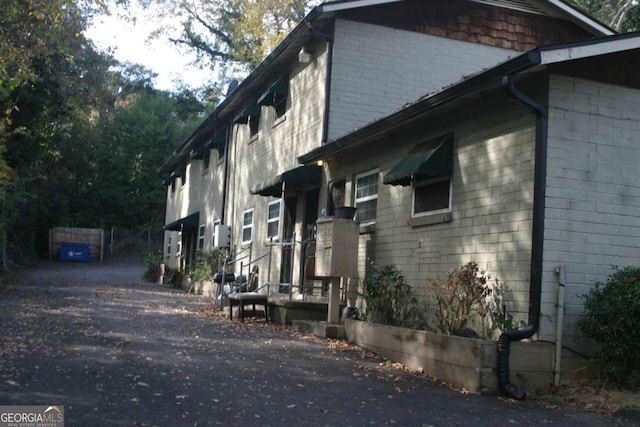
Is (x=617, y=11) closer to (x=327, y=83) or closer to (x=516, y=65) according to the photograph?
(x=327, y=83)

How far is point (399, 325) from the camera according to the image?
978 centimetres

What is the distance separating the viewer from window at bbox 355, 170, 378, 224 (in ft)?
38.0

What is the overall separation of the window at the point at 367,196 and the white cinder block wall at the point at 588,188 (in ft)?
13.8

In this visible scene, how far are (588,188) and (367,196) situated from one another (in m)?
4.69

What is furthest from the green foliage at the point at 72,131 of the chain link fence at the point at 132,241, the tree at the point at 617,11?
the tree at the point at 617,11

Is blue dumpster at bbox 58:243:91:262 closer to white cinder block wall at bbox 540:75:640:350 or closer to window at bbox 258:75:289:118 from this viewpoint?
window at bbox 258:75:289:118

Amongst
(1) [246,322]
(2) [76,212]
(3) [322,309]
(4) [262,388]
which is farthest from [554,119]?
(2) [76,212]

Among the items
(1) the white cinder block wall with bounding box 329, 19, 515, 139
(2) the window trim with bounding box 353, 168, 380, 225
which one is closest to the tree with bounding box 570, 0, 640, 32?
(1) the white cinder block wall with bounding box 329, 19, 515, 139

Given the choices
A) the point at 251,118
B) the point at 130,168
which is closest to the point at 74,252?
the point at 130,168

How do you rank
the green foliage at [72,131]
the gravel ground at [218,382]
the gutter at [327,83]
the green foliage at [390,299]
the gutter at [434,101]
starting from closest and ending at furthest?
the gravel ground at [218,382] < the gutter at [434,101] < the green foliage at [390,299] < the gutter at [327,83] < the green foliage at [72,131]

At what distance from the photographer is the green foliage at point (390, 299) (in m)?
9.84

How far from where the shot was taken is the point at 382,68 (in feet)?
46.2

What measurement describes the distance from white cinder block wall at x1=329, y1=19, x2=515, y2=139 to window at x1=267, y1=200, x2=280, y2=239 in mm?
3404

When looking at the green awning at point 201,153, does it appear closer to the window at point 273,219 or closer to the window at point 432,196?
the window at point 273,219
